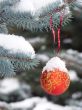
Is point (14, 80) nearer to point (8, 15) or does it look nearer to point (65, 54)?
point (65, 54)

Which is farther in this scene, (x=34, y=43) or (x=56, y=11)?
(x=34, y=43)

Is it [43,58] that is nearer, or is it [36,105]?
[36,105]

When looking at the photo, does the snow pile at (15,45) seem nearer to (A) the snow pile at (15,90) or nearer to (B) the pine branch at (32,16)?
(B) the pine branch at (32,16)

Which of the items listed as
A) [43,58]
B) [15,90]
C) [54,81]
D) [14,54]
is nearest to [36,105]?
[43,58]

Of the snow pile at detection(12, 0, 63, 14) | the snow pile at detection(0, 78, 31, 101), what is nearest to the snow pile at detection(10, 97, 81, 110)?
the snow pile at detection(0, 78, 31, 101)

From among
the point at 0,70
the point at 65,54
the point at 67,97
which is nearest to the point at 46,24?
the point at 0,70

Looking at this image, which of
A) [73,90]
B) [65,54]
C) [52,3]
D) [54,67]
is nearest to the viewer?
[52,3]

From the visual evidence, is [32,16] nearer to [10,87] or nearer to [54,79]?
[54,79]
